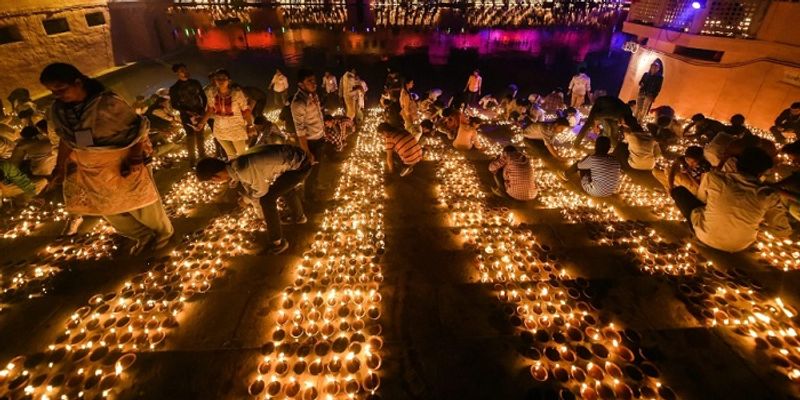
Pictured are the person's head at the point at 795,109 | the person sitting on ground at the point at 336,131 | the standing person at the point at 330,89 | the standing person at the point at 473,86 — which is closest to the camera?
the person's head at the point at 795,109

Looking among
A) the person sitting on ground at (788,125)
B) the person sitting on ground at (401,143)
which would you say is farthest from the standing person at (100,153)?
the person sitting on ground at (788,125)

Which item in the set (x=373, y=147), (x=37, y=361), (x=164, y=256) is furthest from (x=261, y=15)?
(x=37, y=361)

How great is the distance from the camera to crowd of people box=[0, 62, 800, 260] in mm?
3279

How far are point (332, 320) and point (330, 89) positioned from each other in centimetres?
825

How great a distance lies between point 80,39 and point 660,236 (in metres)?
15.0

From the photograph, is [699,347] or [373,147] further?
[373,147]

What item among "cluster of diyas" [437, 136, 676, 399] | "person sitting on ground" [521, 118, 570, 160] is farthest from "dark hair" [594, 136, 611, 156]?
"cluster of diyas" [437, 136, 676, 399]

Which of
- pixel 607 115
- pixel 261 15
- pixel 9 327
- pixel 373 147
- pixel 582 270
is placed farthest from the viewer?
pixel 261 15

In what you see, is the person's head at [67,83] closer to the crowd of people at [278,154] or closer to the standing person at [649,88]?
the crowd of people at [278,154]

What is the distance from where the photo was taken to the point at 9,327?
3066 mm

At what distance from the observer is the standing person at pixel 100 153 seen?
3.02 meters

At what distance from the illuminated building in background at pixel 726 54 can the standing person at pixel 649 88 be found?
5.59ft

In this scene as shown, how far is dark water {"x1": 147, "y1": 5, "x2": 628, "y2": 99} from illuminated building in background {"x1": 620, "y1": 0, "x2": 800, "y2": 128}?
4.31 m

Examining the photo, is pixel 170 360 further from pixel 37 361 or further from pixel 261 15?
pixel 261 15
